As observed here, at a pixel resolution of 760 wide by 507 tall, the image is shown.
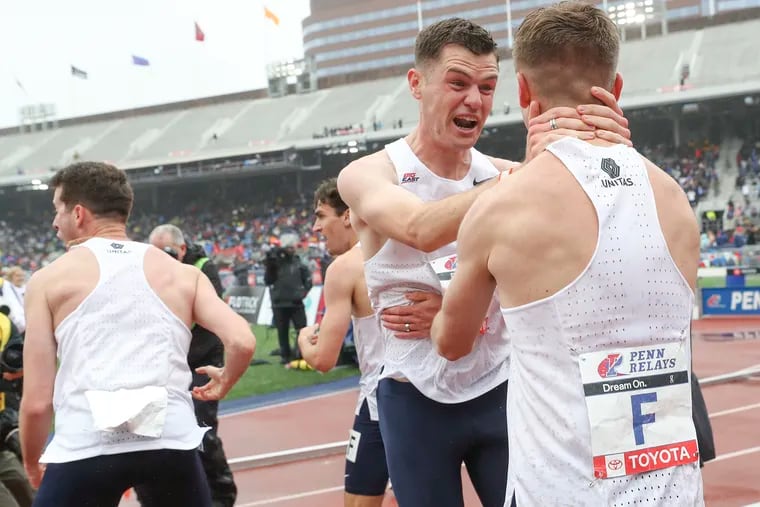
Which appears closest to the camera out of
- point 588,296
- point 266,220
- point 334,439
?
point 588,296

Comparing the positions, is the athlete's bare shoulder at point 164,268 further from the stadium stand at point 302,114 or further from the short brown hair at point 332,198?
the stadium stand at point 302,114

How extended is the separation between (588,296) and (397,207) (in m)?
0.94

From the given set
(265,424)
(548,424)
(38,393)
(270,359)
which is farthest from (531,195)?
(270,359)

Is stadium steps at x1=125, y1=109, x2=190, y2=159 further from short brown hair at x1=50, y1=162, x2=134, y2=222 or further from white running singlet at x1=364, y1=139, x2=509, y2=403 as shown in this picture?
white running singlet at x1=364, y1=139, x2=509, y2=403

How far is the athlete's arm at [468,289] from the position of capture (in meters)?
1.97

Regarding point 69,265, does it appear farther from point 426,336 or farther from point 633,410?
point 633,410

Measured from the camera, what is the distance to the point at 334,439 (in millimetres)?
8953

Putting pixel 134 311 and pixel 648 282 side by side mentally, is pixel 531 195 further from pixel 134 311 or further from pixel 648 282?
pixel 134 311

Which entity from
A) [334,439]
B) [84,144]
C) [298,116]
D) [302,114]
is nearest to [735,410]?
[334,439]

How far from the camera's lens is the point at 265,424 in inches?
393

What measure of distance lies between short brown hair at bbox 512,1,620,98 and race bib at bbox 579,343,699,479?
617mm

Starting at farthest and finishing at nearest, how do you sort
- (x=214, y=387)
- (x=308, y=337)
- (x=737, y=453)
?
(x=737, y=453)
(x=308, y=337)
(x=214, y=387)

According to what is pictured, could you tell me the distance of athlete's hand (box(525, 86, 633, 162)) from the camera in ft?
6.40

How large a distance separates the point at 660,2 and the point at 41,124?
134 ft
